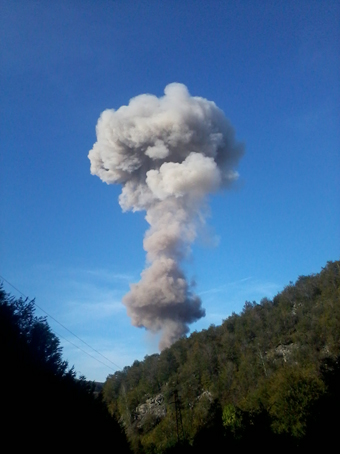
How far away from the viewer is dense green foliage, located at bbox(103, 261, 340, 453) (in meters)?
30.0

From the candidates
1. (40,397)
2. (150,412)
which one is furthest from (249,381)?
(40,397)

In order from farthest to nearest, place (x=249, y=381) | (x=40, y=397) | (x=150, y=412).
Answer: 1. (x=150, y=412)
2. (x=249, y=381)
3. (x=40, y=397)

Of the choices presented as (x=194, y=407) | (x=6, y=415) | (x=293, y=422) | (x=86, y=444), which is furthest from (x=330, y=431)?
(x=194, y=407)

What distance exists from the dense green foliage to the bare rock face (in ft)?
0.54

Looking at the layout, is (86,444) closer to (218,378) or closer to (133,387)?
(218,378)

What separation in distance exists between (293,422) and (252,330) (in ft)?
160

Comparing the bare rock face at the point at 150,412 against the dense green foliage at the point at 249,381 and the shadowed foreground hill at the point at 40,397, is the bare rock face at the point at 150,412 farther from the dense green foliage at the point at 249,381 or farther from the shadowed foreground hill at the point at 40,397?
the shadowed foreground hill at the point at 40,397

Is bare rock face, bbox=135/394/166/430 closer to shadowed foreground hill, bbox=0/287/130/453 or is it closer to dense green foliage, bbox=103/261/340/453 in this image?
dense green foliage, bbox=103/261/340/453

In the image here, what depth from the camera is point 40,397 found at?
664 inches

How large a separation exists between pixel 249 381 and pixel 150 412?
794 inches

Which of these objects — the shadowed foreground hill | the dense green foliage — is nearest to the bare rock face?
the dense green foliage

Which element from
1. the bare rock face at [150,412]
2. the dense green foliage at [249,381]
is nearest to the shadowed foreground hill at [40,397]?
the dense green foliage at [249,381]

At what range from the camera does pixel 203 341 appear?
8519cm

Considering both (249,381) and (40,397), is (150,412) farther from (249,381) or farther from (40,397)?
(40,397)
